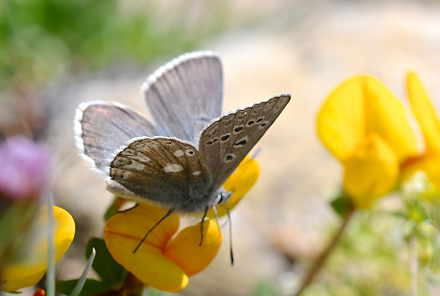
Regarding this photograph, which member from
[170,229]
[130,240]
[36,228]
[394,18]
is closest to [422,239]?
[170,229]

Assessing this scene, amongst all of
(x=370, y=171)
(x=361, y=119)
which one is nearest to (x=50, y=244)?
(x=370, y=171)

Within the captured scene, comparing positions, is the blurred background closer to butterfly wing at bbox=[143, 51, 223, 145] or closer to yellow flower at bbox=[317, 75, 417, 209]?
yellow flower at bbox=[317, 75, 417, 209]

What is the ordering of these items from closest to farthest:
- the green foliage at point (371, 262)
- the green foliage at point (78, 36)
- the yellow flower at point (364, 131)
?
the yellow flower at point (364, 131) < the green foliage at point (371, 262) < the green foliage at point (78, 36)

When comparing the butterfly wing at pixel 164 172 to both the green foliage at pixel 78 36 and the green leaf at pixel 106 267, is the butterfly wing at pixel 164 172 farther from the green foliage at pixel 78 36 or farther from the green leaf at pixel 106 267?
the green foliage at pixel 78 36

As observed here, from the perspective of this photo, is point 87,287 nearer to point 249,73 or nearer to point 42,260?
point 42,260

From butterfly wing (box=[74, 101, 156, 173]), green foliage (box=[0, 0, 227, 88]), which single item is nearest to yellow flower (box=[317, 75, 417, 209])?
butterfly wing (box=[74, 101, 156, 173])

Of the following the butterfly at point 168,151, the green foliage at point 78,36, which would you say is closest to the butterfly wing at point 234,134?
the butterfly at point 168,151

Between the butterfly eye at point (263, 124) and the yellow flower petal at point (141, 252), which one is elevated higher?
the butterfly eye at point (263, 124)
